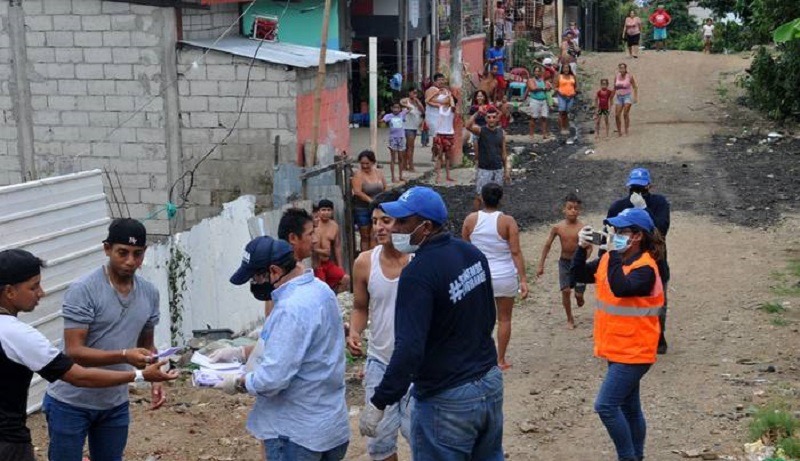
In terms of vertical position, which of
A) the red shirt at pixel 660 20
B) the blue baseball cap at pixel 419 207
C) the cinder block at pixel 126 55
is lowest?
the blue baseball cap at pixel 419 207

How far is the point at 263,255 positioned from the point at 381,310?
64.5 inches

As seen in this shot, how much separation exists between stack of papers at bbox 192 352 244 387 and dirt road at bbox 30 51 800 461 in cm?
280

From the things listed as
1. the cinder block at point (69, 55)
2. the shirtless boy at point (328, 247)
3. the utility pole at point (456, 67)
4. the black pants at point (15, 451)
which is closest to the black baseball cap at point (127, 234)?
the black pants at point (15, 451)

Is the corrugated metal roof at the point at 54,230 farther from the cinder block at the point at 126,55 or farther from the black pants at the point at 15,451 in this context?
the cinder block at the point at 126,55

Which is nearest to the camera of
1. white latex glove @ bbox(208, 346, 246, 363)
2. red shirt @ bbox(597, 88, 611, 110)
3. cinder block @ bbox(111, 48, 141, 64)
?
white latex glove @ bbox(208, 346, 246, 363)

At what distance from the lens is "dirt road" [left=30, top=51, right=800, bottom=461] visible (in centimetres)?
841

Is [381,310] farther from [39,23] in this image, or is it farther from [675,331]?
[39,23]

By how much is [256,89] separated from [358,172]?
1669 millimetres

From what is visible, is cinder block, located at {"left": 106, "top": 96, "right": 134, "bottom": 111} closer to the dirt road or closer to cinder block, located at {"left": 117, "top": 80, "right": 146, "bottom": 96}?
cinder block, located at {"left": 117, "top": 80, "right": 146, "bottom": 96}

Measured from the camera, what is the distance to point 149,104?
1473cm

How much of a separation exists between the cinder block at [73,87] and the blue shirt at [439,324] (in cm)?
1045

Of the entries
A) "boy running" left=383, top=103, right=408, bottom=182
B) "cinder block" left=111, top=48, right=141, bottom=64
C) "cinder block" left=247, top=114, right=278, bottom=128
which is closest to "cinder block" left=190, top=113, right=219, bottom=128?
"cinder block" left=247, top=114, right=278, bottom=128

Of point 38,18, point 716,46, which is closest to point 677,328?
point 38,18

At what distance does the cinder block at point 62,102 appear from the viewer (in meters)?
14.9
